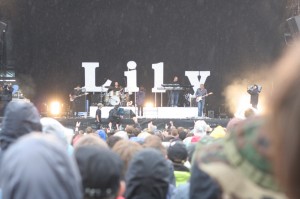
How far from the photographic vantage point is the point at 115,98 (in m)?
20.7

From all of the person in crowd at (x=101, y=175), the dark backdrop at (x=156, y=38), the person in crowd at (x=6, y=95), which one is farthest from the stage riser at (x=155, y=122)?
the person in crowd at (x=101, y=175)

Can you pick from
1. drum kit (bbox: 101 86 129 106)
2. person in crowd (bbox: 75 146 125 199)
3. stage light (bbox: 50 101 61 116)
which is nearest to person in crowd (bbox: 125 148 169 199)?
person in crowd (bbox: 75 146 125 199)

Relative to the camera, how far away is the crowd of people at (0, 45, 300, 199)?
0.74 m

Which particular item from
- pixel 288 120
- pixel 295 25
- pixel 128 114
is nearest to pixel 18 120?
pixel 288 120

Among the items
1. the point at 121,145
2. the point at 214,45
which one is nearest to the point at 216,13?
the point at 214,45

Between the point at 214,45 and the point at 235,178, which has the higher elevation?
the point at 214,45

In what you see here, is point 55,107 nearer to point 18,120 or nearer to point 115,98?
point 115,98

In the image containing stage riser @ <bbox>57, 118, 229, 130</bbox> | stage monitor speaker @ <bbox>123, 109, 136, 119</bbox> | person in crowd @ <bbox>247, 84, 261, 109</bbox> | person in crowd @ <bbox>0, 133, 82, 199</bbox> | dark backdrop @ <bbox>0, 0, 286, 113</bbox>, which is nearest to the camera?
person in crowd @ <bbox>0, 133, 82, 199</bbox>

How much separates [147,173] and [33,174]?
4.31ft

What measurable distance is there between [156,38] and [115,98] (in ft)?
11.3

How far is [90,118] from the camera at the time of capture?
19000 millimetres

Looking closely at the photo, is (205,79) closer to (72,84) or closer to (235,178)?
(72,84)

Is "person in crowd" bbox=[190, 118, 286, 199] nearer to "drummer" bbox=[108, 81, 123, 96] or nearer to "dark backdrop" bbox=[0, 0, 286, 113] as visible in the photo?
"drummer" bbox=[108, 81, 123, 96]

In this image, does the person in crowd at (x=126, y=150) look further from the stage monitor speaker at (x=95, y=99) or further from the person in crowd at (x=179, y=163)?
the stage monitor speaker at (x=95, y=99)
